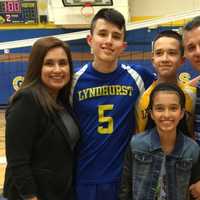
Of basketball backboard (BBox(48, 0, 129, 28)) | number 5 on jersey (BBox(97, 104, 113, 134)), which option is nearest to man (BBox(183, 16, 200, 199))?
number 5 on jersey (BBox(97, 104, 113, 134))

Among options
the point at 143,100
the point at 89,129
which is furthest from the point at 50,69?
the point at 143,100

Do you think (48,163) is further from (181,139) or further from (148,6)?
(148,6)

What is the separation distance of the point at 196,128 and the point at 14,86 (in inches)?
237

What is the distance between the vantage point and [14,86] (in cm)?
766

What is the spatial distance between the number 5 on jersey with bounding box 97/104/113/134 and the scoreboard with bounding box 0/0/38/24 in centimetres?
588

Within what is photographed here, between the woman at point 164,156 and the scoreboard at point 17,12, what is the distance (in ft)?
20.2

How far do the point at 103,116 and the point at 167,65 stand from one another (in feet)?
1.67

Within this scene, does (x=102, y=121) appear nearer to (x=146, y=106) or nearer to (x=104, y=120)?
(x=104, y=120)

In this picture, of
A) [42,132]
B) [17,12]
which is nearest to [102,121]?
[42,132]

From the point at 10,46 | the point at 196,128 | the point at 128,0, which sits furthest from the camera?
the point at 128,0

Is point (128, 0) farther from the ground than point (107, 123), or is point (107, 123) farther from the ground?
point (128, 0)

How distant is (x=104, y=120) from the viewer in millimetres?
2258

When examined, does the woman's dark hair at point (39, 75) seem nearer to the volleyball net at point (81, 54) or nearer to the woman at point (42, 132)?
the woman at point (42, 132)

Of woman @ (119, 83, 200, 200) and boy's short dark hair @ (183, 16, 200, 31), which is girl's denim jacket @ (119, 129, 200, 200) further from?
boy's short dark hair @ (183, 16, 200, 31)
